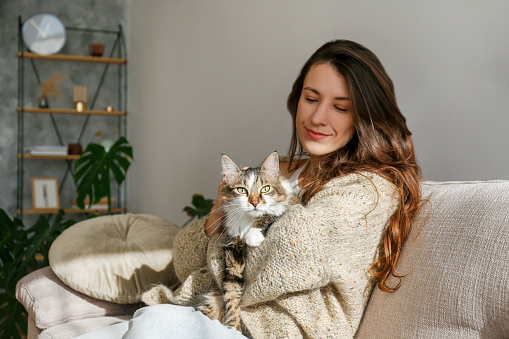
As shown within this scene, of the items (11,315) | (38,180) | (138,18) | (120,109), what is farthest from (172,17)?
(11,315)

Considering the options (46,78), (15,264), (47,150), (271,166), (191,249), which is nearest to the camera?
(271,166)

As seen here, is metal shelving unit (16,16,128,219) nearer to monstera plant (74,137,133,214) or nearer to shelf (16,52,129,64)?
shelf (16,52,129,64)

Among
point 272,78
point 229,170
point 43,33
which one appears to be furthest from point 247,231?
point 43,33

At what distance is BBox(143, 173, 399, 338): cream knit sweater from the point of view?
3.84 ft

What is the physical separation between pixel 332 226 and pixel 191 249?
1.89ft

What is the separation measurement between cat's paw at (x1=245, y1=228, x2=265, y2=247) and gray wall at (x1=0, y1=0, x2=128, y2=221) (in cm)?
→ 410

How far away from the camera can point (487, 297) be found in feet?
3.24

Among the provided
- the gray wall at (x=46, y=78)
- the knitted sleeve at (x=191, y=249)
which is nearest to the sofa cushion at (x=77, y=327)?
the knitted sleeve at (x=191, y=249)

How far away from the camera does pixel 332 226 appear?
1.22 m

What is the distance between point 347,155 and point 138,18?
12.4 ft

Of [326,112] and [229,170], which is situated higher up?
[326,112]

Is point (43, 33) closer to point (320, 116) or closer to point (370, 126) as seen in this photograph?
point (320, 116)

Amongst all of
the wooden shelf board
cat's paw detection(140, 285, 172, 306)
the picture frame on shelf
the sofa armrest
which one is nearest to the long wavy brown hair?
cat's paw detection(140, 285, 172, 306)

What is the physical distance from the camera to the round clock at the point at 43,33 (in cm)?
453
